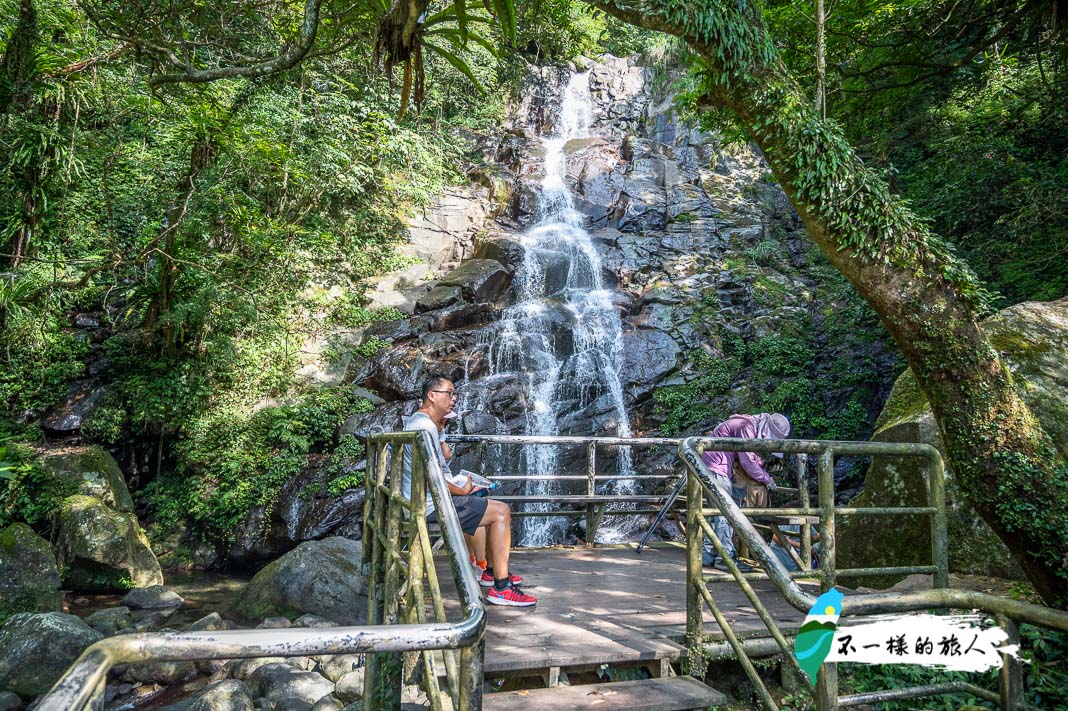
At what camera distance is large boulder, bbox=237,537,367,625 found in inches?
274

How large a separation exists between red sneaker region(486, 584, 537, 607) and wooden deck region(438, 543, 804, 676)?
0.05m

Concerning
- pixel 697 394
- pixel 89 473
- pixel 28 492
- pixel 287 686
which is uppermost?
pixel 697 394

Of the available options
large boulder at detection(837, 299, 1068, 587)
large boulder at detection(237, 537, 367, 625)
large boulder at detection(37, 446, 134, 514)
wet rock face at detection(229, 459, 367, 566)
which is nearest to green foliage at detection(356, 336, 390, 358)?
wet rock face at detection(229, 459, 367, 566)

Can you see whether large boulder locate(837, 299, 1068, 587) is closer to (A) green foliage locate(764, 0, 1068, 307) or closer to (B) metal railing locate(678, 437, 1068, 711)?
(B) metal railing locate(678, 437, 1068, 711)

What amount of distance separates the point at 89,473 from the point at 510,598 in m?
8.85

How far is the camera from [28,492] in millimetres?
9352

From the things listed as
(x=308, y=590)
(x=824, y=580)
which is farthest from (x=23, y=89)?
(x=824, y=580)

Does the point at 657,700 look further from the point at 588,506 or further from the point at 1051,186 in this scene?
the point at 1051,186

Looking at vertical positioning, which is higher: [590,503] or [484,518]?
[484,518]

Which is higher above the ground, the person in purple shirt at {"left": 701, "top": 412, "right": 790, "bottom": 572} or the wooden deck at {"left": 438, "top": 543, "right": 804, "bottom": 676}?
the person in purple shirt at {"left": 701, "top": 412, "right": 790, "bottom": 572}

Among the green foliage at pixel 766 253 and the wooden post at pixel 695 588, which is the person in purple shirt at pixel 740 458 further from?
the green foliage at pixel 766 253

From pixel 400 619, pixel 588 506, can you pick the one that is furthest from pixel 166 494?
pixel 400 619

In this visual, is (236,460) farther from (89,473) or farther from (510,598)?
(510,598)

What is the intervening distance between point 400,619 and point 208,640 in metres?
2.33
